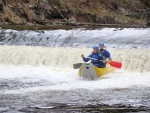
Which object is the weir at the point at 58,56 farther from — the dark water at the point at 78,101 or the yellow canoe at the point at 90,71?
→ the dark water at the point at 78,101

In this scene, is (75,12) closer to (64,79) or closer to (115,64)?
(115,64)

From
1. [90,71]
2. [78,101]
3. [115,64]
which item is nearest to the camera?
[78,101]

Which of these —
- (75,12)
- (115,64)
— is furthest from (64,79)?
(75,12)

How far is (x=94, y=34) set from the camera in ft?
68.5

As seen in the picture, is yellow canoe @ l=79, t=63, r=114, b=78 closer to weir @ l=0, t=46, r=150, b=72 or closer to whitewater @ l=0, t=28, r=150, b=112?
whitewater @ l=0, t=28, r=150, b=112

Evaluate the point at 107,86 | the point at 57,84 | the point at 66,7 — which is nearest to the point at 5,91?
the point at 57,84

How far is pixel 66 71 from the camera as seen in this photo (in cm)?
1655

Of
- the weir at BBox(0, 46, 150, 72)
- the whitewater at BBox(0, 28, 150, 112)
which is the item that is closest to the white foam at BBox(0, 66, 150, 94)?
the whitewater at BBox(0, 28, 150, 112)

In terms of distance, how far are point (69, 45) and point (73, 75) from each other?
512 cm

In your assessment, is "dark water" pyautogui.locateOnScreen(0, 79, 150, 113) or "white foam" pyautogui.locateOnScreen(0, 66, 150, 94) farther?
"white foam" pyautogui.locateOnScreen(0, 66, 150, 94)

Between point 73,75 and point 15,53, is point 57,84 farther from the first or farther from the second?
point 15,53

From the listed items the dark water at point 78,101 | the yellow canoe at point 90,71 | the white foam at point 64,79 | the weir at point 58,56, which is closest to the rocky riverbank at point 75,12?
the weir at point 58,56

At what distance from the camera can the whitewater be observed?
10.6 metres

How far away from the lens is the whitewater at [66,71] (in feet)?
34.8
